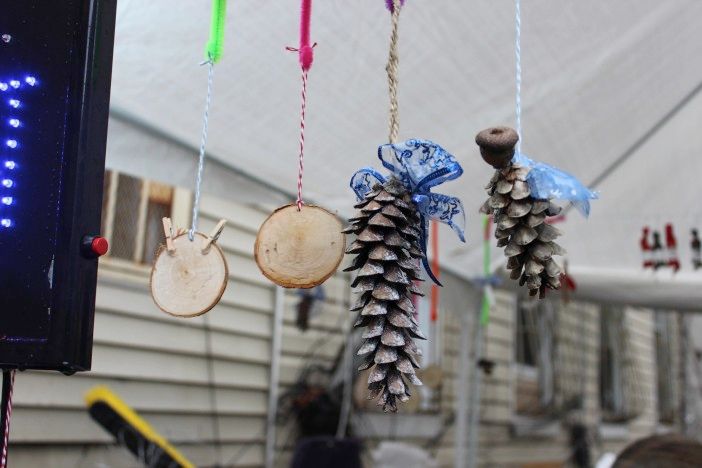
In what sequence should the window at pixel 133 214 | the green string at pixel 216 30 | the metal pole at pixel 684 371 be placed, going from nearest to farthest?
the green string at pixel 216 30 → the window at pixel 133 214 → the metal pole at pixel 684 371

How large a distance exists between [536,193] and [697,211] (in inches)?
107

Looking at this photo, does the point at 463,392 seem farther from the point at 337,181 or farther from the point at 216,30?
the point at 216,30

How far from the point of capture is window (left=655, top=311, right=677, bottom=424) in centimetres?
1123

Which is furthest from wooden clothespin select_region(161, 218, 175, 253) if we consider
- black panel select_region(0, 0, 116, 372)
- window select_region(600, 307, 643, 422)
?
window select_region(600, 307, 643, 422)

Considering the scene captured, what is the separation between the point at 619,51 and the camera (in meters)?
2.48

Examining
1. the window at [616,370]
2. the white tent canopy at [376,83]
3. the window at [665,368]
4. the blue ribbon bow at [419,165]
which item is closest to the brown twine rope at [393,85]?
the blue ribbon bow at [419,165]

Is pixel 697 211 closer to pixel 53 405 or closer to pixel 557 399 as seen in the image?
pixel 53 405

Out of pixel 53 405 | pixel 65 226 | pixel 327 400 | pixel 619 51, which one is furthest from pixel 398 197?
pixel 327 400

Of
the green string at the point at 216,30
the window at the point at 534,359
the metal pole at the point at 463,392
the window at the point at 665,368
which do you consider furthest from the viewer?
the window at the point at 665,368

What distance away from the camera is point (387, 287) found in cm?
113

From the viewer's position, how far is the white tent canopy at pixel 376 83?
1.99 meters

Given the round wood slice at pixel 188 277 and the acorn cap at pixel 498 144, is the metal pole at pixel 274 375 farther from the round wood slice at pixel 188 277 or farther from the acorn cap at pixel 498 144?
the acorn cap at pixel 498 144

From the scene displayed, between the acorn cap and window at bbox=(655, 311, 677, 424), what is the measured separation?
10.7m

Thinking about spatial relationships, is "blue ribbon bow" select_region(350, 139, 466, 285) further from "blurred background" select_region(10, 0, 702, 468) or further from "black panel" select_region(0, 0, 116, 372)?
"blurred background" select_region(10, 0, 702, 468)
